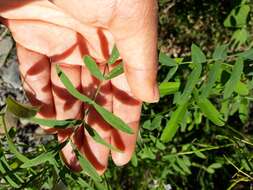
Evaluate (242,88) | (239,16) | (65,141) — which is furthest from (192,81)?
(239,16)

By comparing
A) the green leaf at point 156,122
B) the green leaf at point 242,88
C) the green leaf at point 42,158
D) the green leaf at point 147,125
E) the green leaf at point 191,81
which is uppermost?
the green leaf at point 191,81

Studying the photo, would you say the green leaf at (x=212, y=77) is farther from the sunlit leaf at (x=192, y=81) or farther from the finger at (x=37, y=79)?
the finger at (x=37, y=79)

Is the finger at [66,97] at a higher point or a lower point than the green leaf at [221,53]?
lower

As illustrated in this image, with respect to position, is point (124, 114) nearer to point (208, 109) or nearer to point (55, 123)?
point (208, 109)

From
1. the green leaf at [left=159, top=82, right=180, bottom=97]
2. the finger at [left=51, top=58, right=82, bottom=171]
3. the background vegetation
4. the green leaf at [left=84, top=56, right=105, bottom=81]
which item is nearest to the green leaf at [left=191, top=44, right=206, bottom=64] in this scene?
the background vegetation

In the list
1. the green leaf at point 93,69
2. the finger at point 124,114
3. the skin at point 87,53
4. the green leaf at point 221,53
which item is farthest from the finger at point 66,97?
the green leaf at point 221,53

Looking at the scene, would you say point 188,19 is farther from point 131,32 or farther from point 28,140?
point 131,32

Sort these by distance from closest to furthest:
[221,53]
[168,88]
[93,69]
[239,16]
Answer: [93,69] < [221,53] < [168,88] < [239,16]
